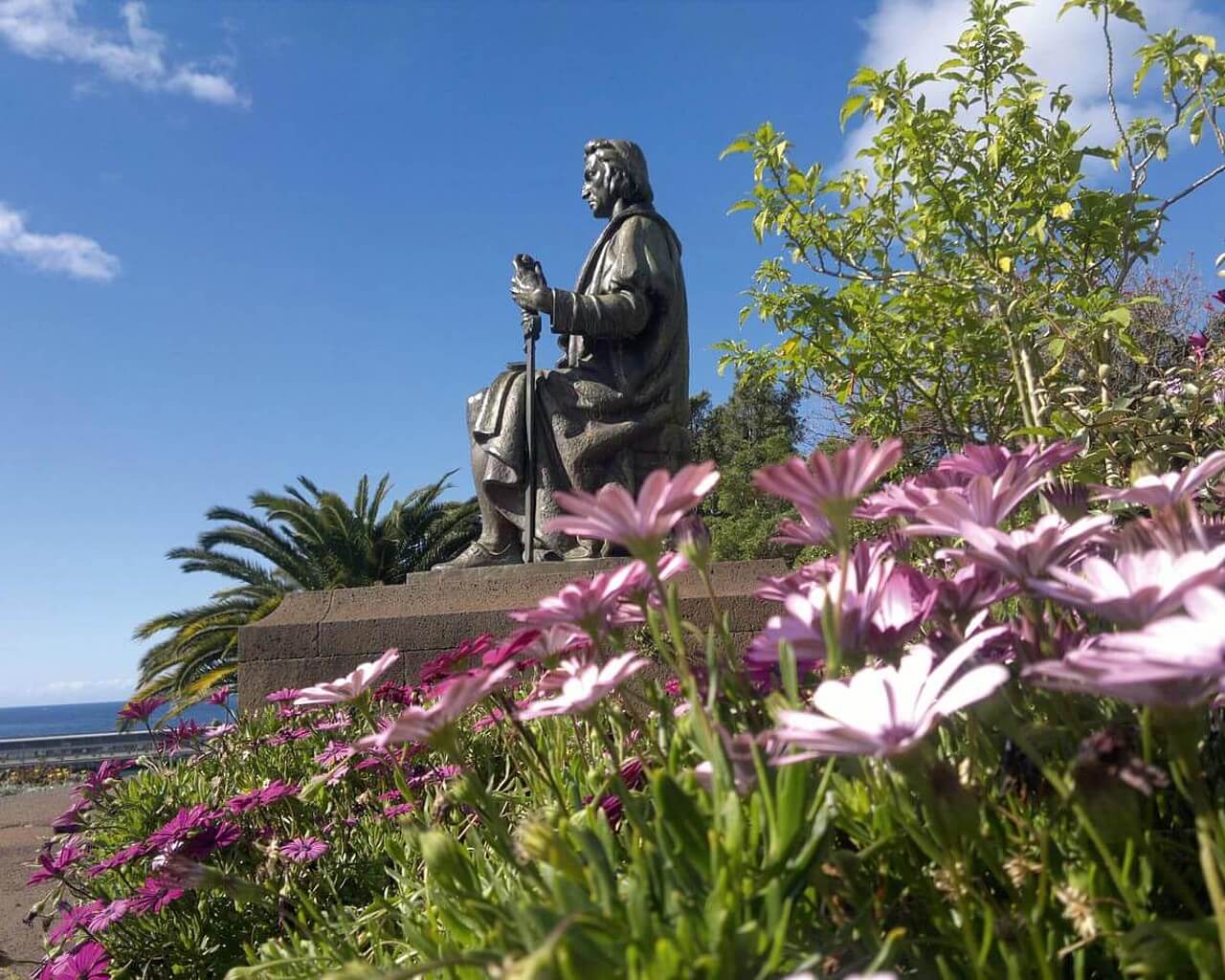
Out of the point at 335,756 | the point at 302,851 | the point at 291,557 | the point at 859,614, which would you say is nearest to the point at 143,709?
the point at 335,756

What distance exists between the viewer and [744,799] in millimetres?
945

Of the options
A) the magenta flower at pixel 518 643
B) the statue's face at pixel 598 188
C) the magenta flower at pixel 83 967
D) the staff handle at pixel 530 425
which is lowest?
the magenta flower at pixel 83 967

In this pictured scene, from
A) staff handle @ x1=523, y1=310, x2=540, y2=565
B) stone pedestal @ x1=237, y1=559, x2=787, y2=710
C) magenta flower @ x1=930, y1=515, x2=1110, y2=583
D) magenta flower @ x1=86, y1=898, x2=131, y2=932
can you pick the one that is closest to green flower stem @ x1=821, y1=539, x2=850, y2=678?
magenta flower @ x1=930, y1=515, x2=1110, y2=583

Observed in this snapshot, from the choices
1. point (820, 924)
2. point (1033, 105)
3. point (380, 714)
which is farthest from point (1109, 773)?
point (1033, 105)

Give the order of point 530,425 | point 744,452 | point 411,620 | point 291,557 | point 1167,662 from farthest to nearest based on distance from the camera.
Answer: point 744,452 → point 291,557 → point 530,425 → point 411,620 → point 1167,662

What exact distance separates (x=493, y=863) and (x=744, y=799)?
615 millimetres

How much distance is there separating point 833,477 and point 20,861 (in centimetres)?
471

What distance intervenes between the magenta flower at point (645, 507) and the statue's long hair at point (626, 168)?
597cm

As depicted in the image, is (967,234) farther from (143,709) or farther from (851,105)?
(143,709)

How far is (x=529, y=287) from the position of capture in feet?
19.1

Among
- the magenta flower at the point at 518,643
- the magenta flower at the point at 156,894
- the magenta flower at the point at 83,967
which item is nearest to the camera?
the magenta flower at the point at 518,643

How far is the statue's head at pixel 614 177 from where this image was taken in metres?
6.40

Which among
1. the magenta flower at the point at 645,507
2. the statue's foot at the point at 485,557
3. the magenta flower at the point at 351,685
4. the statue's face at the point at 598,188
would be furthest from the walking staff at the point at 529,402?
the magenta flower at the point at 645,507

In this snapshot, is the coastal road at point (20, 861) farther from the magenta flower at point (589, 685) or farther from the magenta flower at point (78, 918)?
the magenta flower at point (589, 685)
